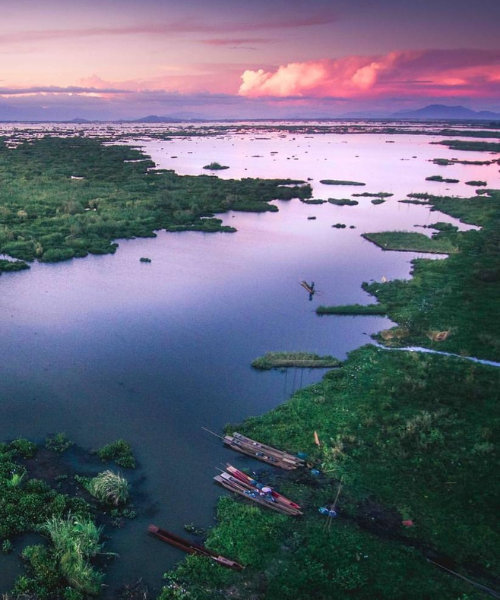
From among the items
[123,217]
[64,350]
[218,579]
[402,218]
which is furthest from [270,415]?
[402,218]

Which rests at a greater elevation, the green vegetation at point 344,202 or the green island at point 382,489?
the green vegetation at point 344,202

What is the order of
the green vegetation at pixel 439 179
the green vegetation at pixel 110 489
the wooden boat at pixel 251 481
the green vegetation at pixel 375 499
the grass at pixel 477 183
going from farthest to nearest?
the green vegetation at pixel 439 179 < the grass at pixel 477 183 < the green vegetation at pixel 110 489 < the wooden boat at pixel 251 481 < the green vegetation at pixel 375 499

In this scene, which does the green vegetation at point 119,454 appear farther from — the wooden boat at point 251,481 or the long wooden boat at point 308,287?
the long wooden boat at point 308,287

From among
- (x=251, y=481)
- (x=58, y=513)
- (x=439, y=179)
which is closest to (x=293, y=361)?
(x=251, y=481)

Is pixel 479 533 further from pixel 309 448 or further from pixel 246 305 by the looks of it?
pixel 246 305

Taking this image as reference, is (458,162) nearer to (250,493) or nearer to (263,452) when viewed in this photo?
(263,452)

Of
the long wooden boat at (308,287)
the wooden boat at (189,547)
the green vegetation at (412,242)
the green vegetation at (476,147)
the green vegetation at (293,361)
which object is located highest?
the green vegetation at (476,147)

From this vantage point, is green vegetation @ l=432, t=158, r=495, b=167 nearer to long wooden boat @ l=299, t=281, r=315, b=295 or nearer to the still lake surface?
the still lake surface

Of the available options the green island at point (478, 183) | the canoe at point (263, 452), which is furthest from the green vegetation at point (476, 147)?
the canoe at point (263, 452)
